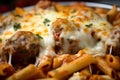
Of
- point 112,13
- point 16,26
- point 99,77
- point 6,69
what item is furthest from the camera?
point 112,13

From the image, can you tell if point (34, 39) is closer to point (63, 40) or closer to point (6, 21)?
point (63, 40)

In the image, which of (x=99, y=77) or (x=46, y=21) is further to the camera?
(x=46, y=21)

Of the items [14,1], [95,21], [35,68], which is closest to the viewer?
[35,68]

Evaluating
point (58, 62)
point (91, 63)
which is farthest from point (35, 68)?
point (91, 63)

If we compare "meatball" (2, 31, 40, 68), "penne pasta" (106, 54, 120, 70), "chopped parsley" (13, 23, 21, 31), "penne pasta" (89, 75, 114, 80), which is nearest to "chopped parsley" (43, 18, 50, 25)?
"chopped parsley" (13, 23, 21, 31)

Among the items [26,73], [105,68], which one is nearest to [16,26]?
[26,73]

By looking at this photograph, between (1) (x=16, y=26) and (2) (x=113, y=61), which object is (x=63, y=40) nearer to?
(2) (x=113, y=61)

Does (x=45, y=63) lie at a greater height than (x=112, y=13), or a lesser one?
lesser
